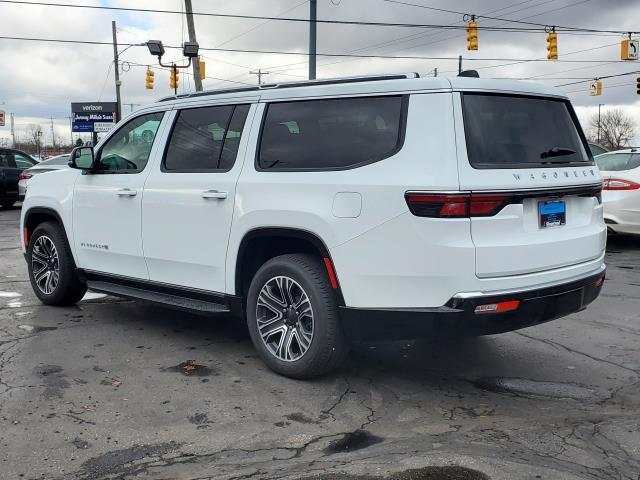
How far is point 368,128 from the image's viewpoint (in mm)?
4078

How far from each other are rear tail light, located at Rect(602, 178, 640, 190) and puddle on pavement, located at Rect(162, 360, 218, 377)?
7.76 metres

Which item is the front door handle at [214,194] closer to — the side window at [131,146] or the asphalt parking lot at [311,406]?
the side window at [131,146]

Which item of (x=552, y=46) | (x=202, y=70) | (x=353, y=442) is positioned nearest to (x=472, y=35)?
(x=552, y=46)

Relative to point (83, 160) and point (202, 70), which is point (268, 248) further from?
point (202, 70)

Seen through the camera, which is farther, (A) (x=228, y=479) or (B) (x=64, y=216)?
(B) (x=64, y=216)

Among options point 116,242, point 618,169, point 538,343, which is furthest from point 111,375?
point 618,169

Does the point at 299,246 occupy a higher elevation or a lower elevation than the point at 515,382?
higher

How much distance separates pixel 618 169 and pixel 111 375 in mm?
8642

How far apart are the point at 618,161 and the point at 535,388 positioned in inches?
284

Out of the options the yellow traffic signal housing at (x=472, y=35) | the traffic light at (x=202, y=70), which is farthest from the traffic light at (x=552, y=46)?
the traffic light at (x=202, y=70)

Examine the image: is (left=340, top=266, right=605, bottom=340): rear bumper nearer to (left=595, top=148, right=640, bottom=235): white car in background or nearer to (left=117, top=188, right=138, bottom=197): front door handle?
(left=117, top=188, right=138, bottom=197): front door handle

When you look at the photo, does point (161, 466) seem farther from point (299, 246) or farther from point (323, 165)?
point (323, 165)

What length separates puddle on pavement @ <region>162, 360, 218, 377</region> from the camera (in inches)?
182

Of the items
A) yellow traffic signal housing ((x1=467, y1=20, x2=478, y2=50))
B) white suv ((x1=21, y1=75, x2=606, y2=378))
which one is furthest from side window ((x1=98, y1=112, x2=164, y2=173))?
yellow traffic signal housing ((x1=467, y1=20, x2=478, y2=50))
